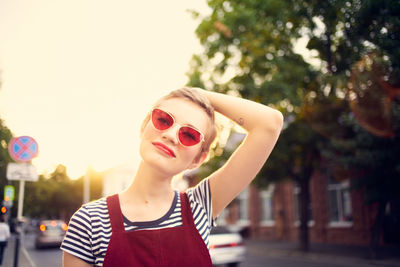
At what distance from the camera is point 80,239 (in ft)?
4.82

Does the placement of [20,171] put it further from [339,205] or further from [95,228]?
[339,205]

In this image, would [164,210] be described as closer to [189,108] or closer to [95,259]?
[95,259]

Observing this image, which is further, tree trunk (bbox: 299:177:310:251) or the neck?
tree trunk (bbox: 299:177:310:251)

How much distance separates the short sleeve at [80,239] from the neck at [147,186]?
251mm

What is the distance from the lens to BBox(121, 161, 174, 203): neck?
1708 mm

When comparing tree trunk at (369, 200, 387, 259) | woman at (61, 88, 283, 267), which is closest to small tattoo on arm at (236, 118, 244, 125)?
woman at (61, 88, 283, 267)

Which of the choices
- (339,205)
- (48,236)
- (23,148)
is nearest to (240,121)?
(23,148)

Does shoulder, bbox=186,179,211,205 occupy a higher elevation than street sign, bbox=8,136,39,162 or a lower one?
lower

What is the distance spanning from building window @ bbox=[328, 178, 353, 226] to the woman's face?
18.3 meters

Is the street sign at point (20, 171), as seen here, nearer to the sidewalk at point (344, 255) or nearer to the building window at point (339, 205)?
the sidewalk at point (344, 255)

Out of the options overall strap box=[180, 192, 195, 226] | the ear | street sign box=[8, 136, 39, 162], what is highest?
street sign box=[8, 136, 39, 162]

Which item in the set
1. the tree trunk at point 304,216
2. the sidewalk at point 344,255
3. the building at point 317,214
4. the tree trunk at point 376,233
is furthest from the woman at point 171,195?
the tree trunk at point 304,216

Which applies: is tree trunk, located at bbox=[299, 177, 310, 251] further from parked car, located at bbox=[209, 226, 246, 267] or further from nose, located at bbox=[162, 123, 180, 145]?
nose, located at bbox=[162, 123, 180, 145]

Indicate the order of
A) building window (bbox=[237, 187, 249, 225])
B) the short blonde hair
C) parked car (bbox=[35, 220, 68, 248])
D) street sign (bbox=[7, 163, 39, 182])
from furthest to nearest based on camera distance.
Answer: building window (bbox=[237, 187, 249, 225])
parked car (bbox=[35, 220, 68, 248])
street sign (bbox=[7, 163, 39, 182])
the short blonde hair
